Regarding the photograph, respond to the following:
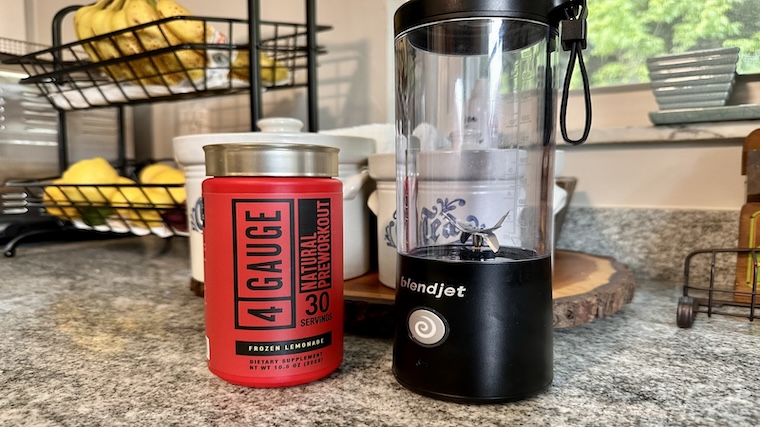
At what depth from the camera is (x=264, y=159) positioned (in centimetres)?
39

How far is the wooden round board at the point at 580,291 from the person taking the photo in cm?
53

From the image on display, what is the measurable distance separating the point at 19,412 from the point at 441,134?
1.35 feet

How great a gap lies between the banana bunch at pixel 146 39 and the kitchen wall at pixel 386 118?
0.25 meters

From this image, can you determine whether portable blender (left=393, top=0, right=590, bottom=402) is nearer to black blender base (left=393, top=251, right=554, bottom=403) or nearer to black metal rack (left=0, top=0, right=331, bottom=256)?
black blender base (left=393, top=251, right=554, bottom=403)

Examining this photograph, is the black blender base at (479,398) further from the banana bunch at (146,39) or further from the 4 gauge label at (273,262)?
the banana bunch at (146,39)

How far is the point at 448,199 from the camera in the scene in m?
0.54

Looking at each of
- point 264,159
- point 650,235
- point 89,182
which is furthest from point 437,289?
point 89,182

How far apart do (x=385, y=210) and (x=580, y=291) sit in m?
0.23

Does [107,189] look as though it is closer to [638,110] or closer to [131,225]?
[131,225]

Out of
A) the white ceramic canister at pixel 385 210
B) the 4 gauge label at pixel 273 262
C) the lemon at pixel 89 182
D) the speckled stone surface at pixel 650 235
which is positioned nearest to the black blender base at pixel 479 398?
the 4 gauge label at pixel 273 262

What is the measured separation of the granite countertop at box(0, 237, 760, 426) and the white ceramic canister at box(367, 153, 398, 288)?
95 millimetres

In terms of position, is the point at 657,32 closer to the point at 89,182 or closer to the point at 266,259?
the point at 266,259

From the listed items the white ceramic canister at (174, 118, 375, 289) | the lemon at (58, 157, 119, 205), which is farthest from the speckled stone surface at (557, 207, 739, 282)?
the lemon at (58, 157, 119, 205)

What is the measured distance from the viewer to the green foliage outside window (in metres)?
0.76
